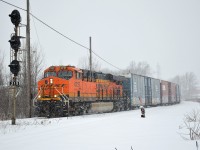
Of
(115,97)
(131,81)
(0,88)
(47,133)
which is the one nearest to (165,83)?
(131,81)

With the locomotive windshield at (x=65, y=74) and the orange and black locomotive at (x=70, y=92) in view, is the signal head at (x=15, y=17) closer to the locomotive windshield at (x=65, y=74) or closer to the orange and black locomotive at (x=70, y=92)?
Answer: the orange and black locomotive at (x=70, y=92)

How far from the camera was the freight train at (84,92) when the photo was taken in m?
19.1

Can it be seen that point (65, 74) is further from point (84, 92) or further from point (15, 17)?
point (15, 17)

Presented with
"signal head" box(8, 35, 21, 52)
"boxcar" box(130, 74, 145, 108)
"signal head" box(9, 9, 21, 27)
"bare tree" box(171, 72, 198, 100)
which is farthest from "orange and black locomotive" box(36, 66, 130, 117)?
"bare tree" box(171, 72, 198, 100)

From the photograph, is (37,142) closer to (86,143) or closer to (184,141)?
(86,143)

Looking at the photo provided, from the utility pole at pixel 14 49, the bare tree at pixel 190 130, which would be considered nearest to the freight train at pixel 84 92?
the utility pole at pixel 14 49

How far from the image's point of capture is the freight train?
19062 mm

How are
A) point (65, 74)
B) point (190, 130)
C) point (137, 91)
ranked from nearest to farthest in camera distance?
point (190, 130) → point (65, 74) → point (137, 91)

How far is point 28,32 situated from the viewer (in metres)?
19.3

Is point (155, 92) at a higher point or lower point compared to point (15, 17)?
lower

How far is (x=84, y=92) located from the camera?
73.1 ft

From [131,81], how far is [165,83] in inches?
598

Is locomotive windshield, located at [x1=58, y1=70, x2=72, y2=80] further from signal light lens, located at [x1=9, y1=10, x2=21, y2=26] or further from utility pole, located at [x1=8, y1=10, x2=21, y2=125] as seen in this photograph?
signal light lens, located at [x1=9, y1=10, x2=21, y2=26]

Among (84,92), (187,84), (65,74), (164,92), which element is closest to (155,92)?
(164,92)
